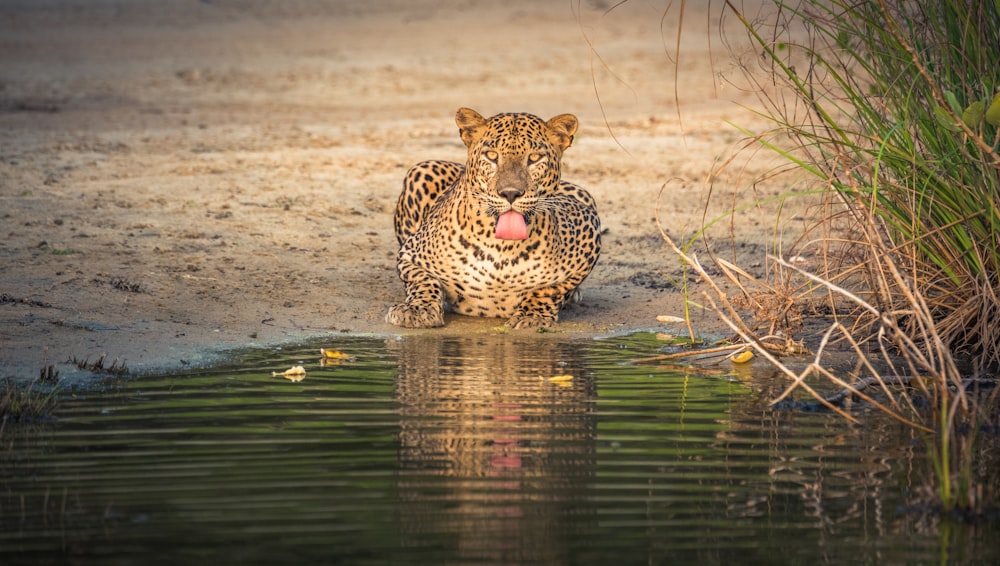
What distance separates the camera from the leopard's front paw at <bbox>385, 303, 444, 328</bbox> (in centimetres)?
903

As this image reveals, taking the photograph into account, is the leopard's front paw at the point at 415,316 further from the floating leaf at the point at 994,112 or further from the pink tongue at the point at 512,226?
the floating leaf at the point at 994,112

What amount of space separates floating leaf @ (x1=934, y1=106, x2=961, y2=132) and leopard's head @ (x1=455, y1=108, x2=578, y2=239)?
8.55ft

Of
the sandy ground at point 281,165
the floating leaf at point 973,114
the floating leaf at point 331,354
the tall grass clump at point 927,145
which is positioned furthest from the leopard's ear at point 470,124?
the floating leaf at point 973,114

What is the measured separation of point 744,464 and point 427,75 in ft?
60.0

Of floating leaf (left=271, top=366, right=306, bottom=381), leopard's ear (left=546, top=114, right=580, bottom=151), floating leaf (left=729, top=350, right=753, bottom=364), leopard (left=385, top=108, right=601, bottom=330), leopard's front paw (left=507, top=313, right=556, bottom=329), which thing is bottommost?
floating leaf (left=271, top=366, right=306, bottom=381)

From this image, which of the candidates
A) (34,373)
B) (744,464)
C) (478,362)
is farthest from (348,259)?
(744,464)

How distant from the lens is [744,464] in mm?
5598

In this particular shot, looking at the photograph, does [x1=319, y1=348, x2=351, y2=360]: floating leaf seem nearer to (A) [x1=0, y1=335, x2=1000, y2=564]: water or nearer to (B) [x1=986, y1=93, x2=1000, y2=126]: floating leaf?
(A) [x1=0, y1=335, x2=1000, y2=564]: water

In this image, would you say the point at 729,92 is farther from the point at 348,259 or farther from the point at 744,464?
the point at 744,464

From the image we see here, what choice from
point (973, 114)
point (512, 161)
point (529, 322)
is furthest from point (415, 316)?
point (973, 114)

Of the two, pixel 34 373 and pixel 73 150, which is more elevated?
pixel 73 150

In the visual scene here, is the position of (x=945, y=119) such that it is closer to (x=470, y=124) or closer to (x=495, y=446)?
(x=495, y=446)

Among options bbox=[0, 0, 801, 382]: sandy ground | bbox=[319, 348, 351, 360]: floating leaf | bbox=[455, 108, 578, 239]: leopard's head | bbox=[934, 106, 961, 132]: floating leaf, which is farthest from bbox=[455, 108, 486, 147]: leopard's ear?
bbox=[934, 106, 961, 132]: floating leaf

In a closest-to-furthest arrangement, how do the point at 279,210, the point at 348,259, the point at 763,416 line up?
1. the point at 763,416
2. the point at 348,259
3. the point at 279,210
